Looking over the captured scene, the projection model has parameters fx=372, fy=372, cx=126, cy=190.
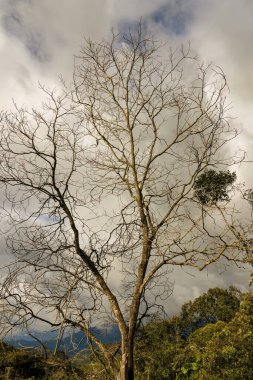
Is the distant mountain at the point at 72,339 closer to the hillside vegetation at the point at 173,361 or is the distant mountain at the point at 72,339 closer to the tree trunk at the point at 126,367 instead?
the hillside vegetation at the point at 173,361

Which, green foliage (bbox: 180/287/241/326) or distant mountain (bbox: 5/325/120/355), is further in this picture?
green foliage (bbox: 180/287/241/326)

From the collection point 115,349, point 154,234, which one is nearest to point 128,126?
point 154,234

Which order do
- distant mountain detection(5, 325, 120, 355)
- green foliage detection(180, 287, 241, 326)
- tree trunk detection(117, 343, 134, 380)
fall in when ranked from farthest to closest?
green foliage detection(180, 287, 241, 326) < distant mountain detection(5, 325, 120, 355) < tree trunk detection(117, 343, 134, 380)

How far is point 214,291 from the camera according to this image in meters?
50.2

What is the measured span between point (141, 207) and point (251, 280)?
11.5 meters

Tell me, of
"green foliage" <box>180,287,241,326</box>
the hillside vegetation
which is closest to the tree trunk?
the hillside vegetation

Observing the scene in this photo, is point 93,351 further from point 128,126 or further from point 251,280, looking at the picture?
point 251,280

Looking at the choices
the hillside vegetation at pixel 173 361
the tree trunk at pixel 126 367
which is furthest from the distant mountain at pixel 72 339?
the tree trunk at pixel 126 367

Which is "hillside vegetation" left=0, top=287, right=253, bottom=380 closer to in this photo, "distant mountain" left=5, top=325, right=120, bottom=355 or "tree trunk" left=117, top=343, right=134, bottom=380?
"distant mountain" left=5, top=325, right=120, bottom=355

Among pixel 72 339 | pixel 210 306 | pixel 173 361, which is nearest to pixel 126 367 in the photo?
pixel 72 339

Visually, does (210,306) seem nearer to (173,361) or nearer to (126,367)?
(173,361)

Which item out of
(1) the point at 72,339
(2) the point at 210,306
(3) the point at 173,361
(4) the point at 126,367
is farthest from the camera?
(2) the point at 210,306

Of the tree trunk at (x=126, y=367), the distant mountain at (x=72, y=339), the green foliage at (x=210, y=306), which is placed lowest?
the tree trunk at (x=126, y=367)

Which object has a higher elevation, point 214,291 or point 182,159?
point 214,291
